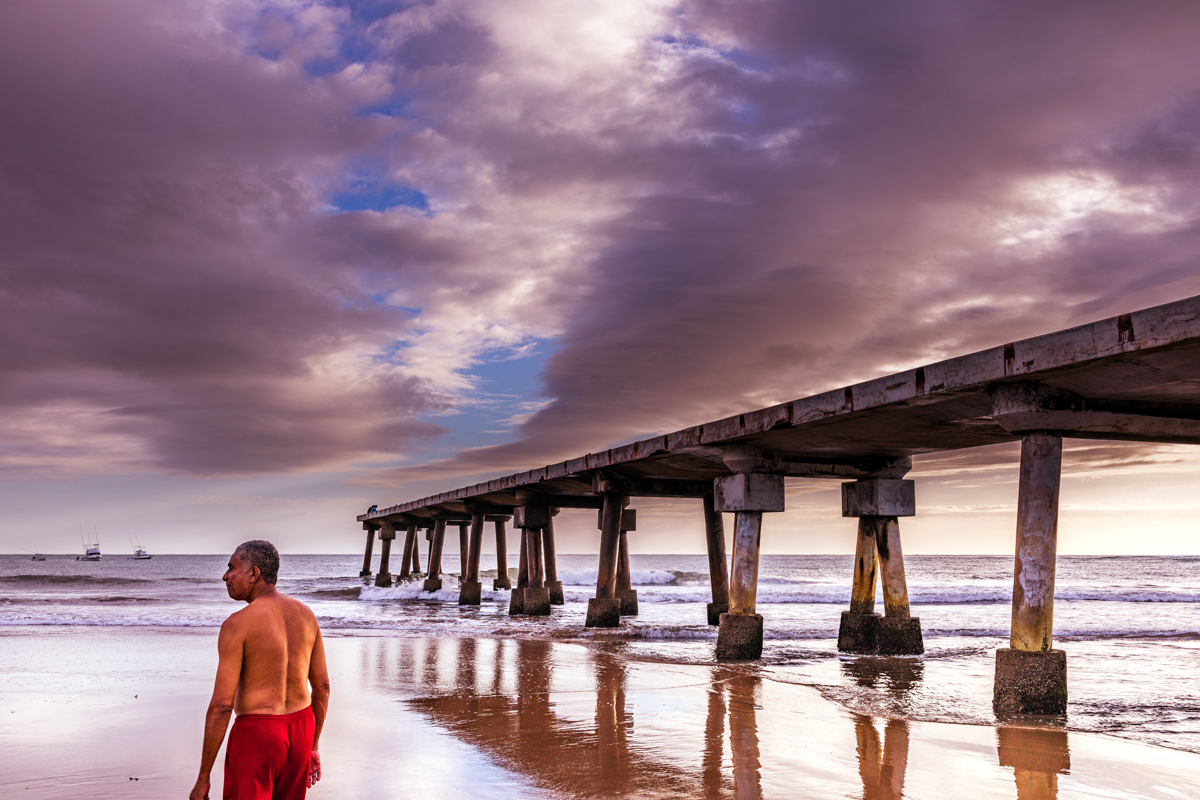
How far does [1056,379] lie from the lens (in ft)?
26.3

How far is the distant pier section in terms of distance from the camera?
25.0ft

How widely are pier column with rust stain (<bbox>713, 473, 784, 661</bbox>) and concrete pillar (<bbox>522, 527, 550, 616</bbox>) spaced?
1121 cm

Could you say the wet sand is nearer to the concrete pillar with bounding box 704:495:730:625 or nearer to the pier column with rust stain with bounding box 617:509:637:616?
the concrete pillar with bounding box 704:495:730:625

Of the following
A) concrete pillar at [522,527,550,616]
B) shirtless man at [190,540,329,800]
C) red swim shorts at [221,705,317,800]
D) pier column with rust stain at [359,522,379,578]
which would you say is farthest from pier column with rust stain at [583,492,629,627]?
pier column with rust stain at [359,522,379,578]

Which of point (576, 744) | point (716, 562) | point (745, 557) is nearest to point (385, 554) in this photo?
point (716, 562)

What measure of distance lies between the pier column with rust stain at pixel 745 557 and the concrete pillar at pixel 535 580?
36.8 feet

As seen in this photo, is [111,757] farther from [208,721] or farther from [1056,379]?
[1056,379]

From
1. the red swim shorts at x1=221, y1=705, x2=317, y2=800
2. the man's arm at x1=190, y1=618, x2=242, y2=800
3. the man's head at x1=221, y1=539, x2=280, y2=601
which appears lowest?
the red swim shorts at x1=221, y1=705, x2=317, y2=800

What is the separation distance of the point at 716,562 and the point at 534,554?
5.66 meters

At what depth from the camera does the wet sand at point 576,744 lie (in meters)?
5.68

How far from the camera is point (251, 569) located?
3.61m

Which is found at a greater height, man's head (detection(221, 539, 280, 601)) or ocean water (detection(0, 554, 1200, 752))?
man's head (detection(221, 539, 280, 601))

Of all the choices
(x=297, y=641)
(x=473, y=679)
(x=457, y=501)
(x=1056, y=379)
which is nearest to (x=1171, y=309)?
(x=1056, y=379)

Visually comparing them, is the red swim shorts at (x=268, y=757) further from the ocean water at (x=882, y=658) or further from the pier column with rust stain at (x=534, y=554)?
the pier column with rust stain at (x=534, y=554)
